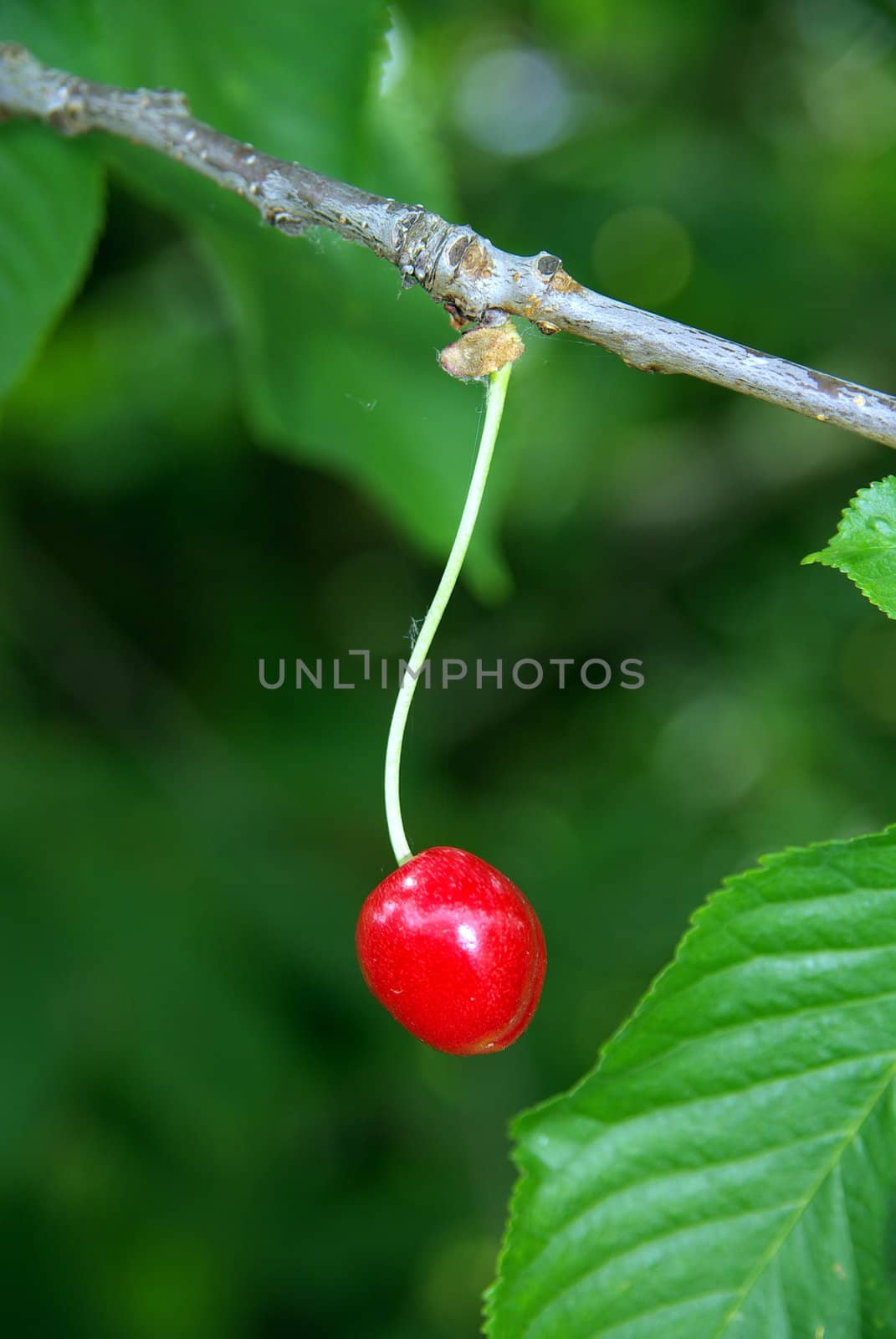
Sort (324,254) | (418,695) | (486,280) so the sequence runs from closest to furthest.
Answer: (486,280) → (324,254) → (418,695)

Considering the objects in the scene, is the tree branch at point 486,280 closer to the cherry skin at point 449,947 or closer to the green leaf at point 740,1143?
the green leaf at point 740,1143

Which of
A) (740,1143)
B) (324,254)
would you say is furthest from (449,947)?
(324,254)

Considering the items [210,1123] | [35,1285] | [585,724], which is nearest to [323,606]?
[585,724]

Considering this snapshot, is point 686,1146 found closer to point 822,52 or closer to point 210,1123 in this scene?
point 210,1123

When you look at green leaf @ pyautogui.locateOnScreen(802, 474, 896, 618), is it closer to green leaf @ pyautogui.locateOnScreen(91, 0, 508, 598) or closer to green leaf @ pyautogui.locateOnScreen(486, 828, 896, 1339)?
green leaf @ pyautogui.locateOnScreen(486, 828, 896, 1339)

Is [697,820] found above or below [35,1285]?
above

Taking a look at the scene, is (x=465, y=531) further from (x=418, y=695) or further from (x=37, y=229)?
(x=418, y=695)
